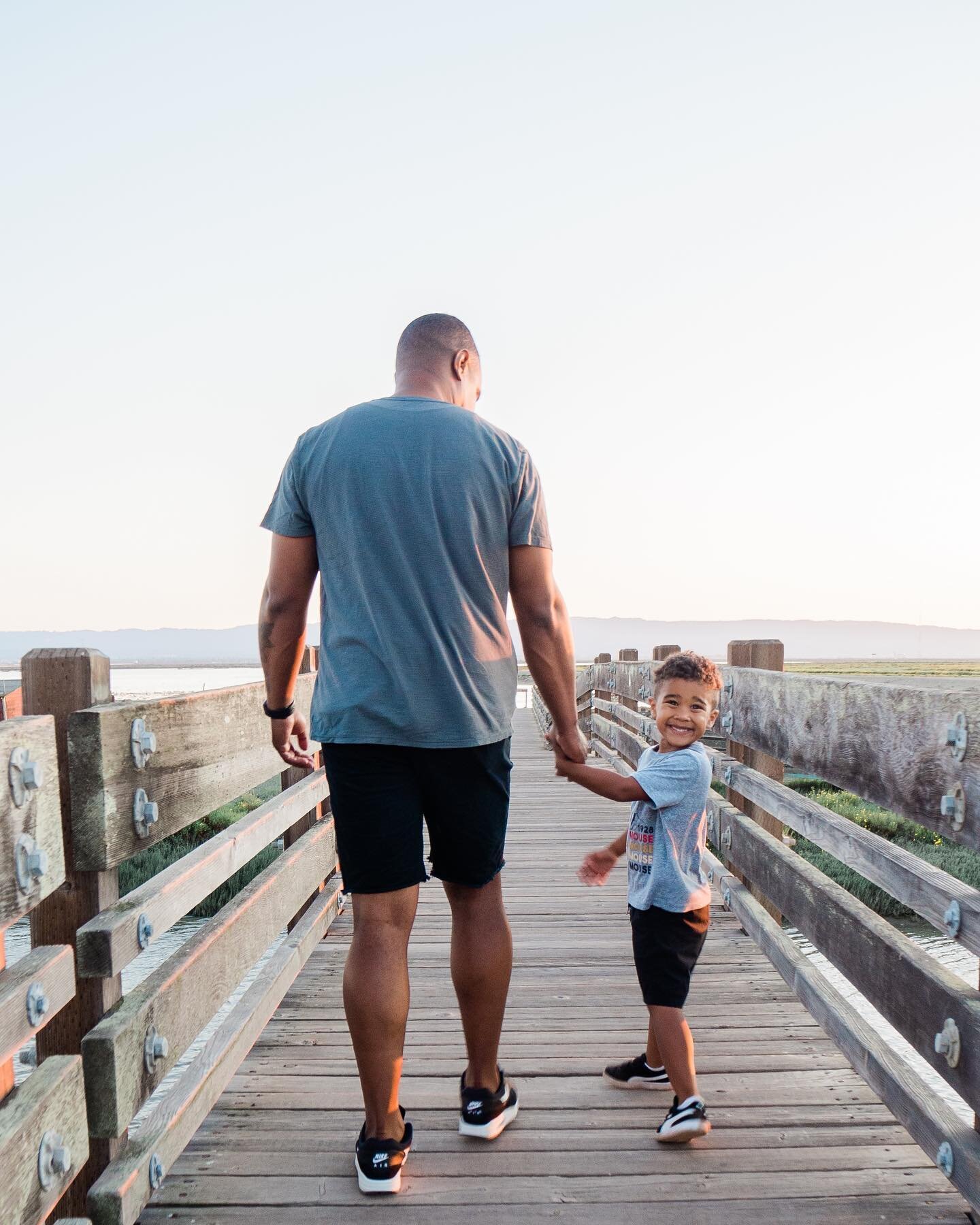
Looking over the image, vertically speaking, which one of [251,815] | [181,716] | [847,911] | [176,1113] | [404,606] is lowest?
[176,1113]

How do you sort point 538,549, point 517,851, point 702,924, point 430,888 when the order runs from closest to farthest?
point 538,549, point 702,924, point 430,888, point 517,851

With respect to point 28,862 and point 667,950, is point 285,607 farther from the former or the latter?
point 667,950

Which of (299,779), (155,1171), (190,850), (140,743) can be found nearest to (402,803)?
(140,743)

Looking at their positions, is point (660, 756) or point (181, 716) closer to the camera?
point (181, 716)

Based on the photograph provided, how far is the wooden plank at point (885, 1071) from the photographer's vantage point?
2.14 m

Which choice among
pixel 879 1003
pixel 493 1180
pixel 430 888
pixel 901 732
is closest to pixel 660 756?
pixel 901 732

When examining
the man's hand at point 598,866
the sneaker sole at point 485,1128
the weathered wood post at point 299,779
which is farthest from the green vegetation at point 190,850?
the man's hand at point 598,866

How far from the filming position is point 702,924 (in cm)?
276

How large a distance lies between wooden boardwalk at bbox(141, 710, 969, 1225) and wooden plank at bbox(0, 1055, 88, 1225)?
0.54 m

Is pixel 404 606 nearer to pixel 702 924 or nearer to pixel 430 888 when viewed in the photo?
pixel 702 924

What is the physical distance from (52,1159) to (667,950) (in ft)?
5.00

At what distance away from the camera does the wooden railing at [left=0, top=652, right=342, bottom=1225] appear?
199 cm

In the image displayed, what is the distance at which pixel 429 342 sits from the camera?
264 centimetres

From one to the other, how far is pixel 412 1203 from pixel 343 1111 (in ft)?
1.84
